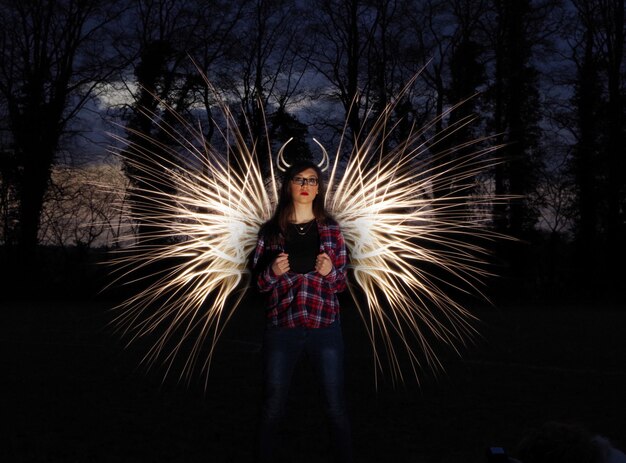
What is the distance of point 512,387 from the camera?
8922 mm

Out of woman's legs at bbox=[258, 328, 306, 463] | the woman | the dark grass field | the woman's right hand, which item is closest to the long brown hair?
the woman

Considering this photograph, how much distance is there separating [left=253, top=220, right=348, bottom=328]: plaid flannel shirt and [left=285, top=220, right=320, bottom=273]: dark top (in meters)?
0.03

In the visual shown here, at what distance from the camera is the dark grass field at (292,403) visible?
6180 millimetres

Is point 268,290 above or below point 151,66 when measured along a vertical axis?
below

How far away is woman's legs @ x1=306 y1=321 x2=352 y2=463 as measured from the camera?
4637 millimetres

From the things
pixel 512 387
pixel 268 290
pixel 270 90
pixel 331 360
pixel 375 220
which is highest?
pixel 270 90

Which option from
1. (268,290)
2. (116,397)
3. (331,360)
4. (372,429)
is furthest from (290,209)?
(116,397)

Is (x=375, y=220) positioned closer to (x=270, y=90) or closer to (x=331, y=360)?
(x=331, y=360)

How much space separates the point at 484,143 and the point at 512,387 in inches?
848

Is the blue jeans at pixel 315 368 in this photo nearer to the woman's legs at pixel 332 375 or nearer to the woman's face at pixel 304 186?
the woman's legs at pixel 332 375

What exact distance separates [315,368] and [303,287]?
0.50m

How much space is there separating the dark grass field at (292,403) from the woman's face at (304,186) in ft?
7.09

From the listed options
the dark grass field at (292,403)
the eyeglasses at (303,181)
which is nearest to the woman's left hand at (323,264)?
the eyeglasses at (303,181)

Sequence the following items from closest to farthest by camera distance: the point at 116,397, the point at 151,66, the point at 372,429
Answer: the point at 372,429 < the point at 116,397 < the point at 151,66
